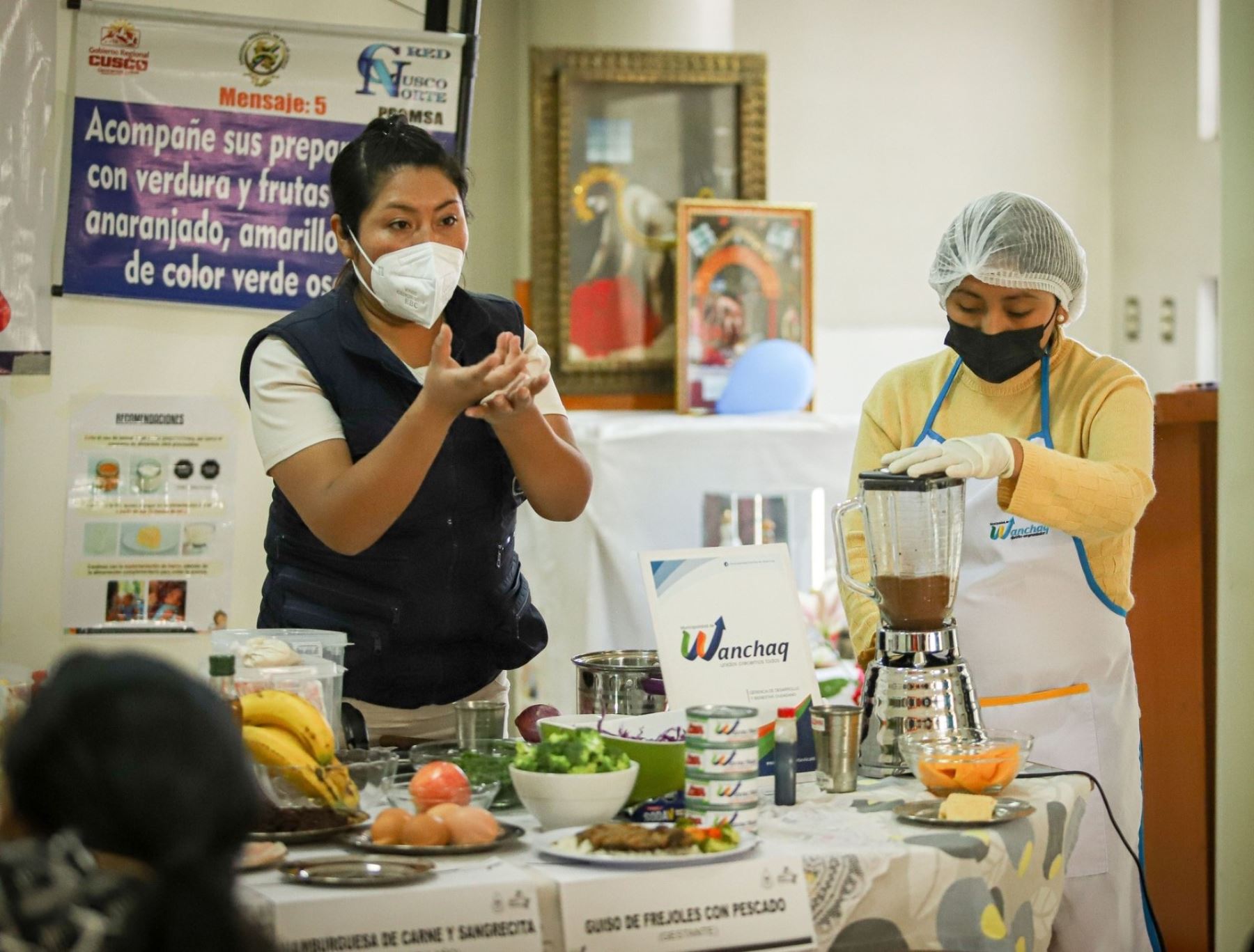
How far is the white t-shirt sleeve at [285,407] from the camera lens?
2.21 meters

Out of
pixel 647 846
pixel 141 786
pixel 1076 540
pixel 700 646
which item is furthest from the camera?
pixel 1076 540

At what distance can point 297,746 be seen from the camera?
5.93 feet

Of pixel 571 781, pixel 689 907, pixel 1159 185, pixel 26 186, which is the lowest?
pixel 689 907

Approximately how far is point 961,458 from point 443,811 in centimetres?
99

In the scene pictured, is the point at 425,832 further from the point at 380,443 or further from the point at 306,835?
the point at 380,443

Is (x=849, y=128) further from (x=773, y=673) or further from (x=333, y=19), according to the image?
(x=773, y=673)

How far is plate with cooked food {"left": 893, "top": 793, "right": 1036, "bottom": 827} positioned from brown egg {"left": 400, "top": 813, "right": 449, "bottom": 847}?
597 mm

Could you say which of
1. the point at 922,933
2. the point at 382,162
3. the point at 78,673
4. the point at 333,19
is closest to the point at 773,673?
the point at 922,933

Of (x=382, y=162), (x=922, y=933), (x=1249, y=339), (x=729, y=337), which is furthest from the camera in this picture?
(x=729, y=337)

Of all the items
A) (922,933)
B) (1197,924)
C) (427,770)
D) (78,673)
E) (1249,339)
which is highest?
(1249,339)

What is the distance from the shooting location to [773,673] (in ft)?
6.73

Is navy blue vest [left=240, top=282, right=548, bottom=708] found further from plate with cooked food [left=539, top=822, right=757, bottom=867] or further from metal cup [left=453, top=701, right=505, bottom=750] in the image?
plate with cooked food [left=539, top=822, right=757, bottom=867]

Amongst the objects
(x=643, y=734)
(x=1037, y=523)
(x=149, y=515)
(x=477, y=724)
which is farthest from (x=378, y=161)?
(x=149, y=515)

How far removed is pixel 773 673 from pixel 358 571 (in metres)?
0.71
